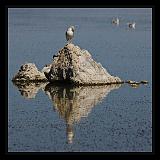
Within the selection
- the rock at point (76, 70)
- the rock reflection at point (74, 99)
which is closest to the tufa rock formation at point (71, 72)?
the rock at point (76, 70)

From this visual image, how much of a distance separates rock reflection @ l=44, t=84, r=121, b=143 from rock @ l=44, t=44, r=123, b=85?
28.3 inches

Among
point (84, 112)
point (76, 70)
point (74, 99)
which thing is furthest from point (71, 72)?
point (84, 112)

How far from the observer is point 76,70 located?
37344 millimetres

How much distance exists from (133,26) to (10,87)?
1634 inches

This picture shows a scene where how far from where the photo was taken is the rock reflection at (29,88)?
34.3 metres

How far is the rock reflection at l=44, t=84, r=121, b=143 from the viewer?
29.0m

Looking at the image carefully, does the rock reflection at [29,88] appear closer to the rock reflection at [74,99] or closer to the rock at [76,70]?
the rock reflection at [74,99]

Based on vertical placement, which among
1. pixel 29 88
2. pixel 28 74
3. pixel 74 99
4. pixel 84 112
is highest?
pixel 28 74

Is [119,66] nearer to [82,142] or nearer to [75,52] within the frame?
[75,52]

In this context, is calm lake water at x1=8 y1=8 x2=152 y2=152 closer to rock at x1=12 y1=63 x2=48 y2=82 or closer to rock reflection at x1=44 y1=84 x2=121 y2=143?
rock reflection at x1=44 y1=84 x2=121 y2=143

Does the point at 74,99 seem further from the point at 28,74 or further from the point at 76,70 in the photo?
the point at 28,74

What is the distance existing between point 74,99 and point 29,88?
3.93m
